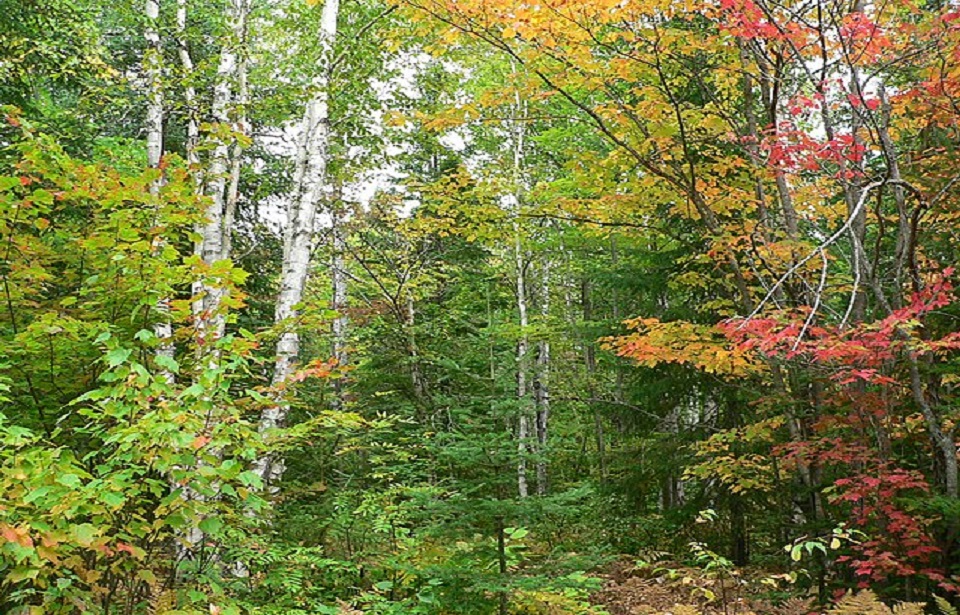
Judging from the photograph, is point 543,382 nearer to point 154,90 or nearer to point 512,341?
point 512,341

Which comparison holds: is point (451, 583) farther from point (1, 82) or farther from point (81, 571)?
point (1, 82)

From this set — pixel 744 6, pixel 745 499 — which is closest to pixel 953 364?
pixel 744 6

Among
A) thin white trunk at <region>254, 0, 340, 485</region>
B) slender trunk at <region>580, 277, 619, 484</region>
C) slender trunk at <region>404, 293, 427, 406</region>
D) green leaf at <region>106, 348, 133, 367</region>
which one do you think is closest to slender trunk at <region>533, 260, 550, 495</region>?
slender trunk at <region>580, 277, 619, 484</region>

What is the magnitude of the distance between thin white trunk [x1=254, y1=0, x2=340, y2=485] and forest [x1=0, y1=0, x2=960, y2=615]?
3cm

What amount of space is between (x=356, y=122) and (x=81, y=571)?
674 centimetres

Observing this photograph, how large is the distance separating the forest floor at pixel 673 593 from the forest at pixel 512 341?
67 mm

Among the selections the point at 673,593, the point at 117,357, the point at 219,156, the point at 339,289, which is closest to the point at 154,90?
the point at 219,156

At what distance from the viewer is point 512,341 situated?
1062 cm

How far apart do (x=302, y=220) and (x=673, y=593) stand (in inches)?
227

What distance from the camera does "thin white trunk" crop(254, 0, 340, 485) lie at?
248 inches

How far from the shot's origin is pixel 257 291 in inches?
430

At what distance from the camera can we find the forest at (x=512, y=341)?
350 cm

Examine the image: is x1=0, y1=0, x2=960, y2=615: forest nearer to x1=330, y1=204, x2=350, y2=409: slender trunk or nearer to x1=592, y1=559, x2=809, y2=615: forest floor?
x1=592, y1=559, x2=809, y2=615: forest floor

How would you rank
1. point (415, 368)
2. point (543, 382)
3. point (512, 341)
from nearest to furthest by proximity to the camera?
point (512, 341)
point (543, 382)
point (415, 368)
